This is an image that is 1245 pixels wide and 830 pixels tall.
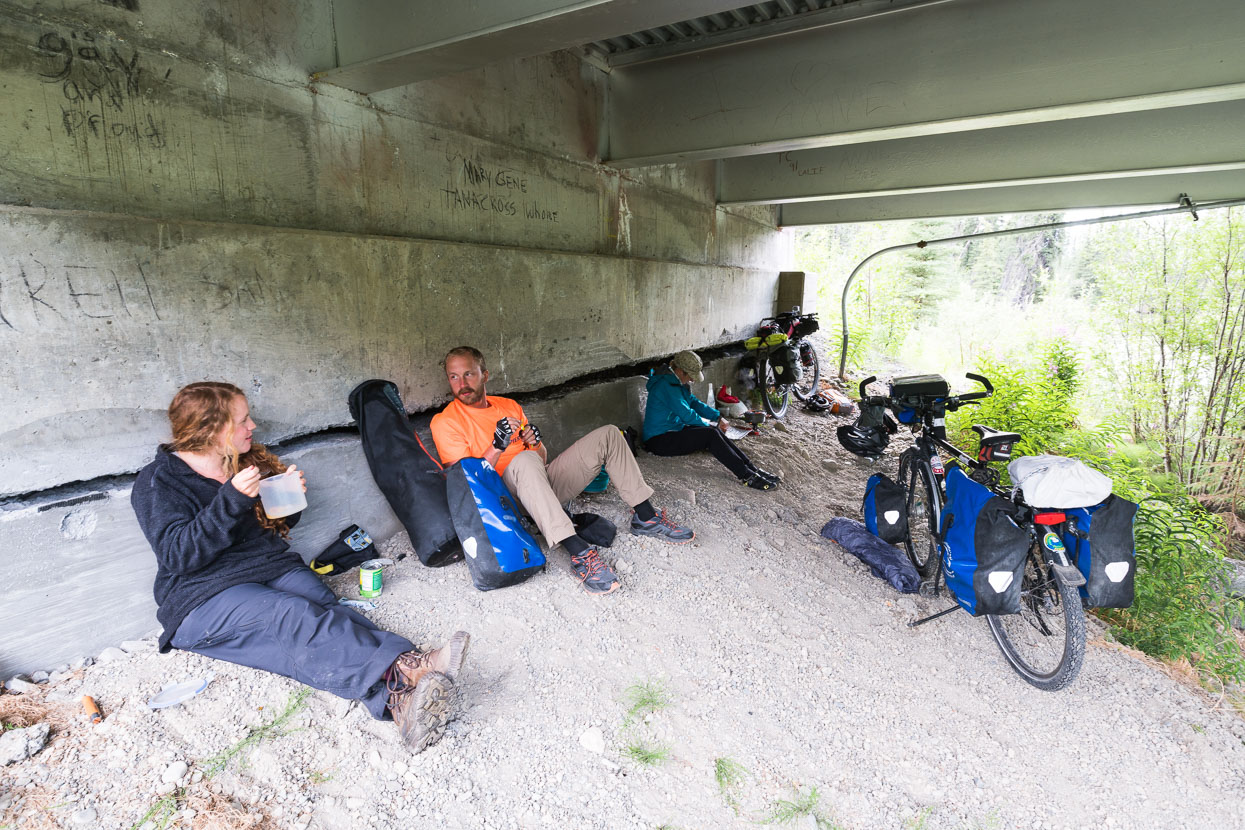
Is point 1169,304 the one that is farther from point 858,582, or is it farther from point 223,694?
point 223,694

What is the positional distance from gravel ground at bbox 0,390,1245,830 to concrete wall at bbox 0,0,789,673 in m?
0.47

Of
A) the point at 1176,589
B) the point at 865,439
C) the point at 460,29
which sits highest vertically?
the point at 460,29

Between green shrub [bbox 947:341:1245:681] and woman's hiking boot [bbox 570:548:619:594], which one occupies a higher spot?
woman's hiking boot [bbox 570:548:619:594]

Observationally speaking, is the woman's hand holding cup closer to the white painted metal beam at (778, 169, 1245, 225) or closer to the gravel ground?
the gravel ground

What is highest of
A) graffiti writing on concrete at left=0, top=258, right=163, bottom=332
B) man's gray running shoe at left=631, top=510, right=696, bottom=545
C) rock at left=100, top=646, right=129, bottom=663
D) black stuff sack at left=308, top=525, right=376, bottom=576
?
graffiti writing on concrete at left=0, top=258, right=163, bottom=332

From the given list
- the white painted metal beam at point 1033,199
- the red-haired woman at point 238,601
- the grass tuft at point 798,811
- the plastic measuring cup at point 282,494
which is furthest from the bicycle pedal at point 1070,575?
the white painted metal beam at point 1033,199

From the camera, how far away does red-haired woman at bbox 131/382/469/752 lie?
213 cm

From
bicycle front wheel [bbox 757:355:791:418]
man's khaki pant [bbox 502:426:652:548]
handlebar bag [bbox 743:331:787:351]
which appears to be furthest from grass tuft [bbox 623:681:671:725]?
handlebar bag [bbox 743:331:787:351]

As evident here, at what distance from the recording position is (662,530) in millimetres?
3719

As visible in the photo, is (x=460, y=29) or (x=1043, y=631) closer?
(x=460, y=29)

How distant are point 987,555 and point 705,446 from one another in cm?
283

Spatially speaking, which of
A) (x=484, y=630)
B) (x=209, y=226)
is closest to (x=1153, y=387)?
(x=484, y=630)

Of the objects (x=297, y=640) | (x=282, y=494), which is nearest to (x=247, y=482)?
(x=282, y=494)

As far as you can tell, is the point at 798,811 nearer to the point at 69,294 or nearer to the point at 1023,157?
the point at 69,294
